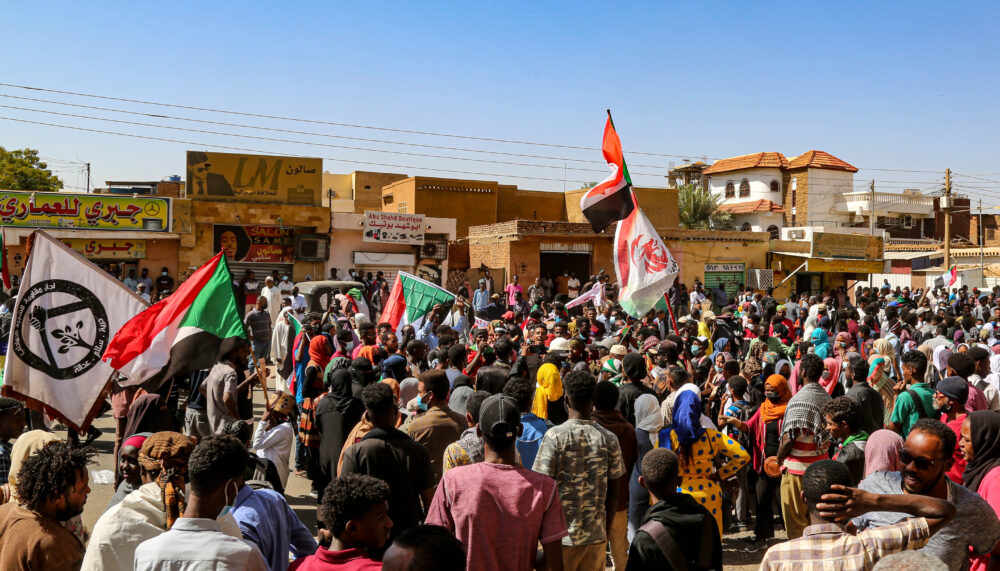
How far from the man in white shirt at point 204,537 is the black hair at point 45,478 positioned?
2.08ft

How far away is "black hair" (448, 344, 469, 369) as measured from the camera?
284 inches

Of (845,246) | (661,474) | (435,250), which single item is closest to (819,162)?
(845,246)

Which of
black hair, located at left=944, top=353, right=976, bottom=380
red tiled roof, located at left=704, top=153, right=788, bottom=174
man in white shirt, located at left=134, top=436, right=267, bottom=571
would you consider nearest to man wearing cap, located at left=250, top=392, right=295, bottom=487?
man in white shirt, located at left=134, top=436, right=267, bottom=571

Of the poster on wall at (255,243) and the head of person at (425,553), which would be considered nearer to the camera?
the head of person at (425,553)

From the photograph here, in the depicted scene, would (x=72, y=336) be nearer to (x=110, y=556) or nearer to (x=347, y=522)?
(x=110, y=556)

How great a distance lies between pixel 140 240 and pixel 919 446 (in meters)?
24.4

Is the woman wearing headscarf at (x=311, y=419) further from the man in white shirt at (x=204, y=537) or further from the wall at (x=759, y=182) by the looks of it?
the wall at (x=759, y=182)

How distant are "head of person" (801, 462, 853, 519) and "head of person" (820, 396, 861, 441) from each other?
6.68 feet

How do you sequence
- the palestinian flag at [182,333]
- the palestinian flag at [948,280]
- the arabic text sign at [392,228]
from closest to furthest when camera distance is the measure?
the palestinian flag at [182,333]
the palestinian flag at [948,280]
the arabic text sign at [392,228]

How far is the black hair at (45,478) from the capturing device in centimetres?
322

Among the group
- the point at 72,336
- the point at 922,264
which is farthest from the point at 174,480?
the point at 922,264

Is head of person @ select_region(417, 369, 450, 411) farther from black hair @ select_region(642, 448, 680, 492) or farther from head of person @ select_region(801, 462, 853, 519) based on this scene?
head of person @ select_region(801, 462, 853, 519)

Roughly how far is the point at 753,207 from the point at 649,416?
49.3 metres

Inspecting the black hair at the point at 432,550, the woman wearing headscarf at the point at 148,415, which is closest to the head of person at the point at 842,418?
the black hair at the point at 432,550
